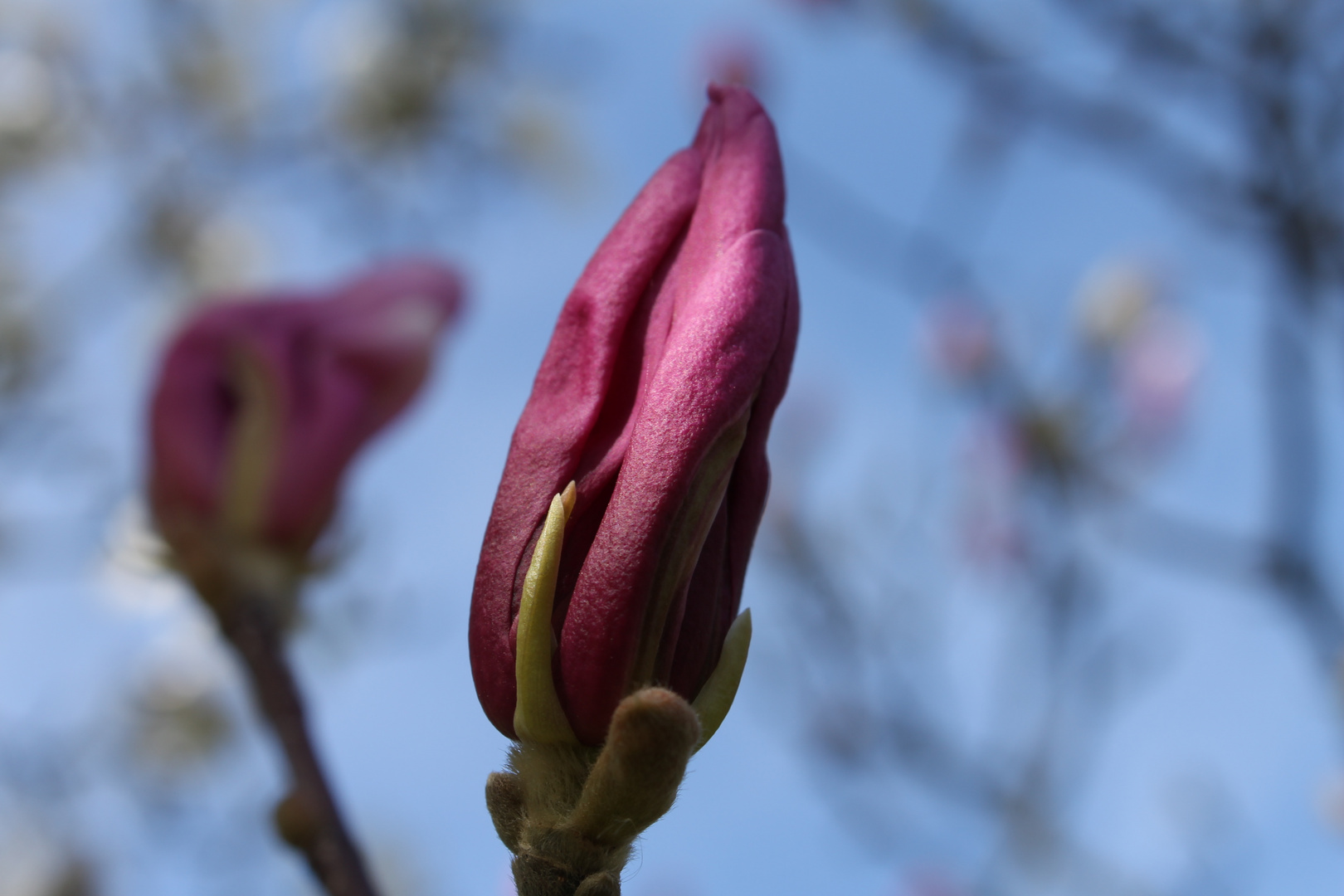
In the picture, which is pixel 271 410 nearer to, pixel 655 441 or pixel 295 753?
pixel 295 753

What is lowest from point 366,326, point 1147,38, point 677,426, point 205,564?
point 677,426

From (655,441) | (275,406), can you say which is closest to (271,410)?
(275,406)

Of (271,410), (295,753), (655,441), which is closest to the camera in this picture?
(655,441)

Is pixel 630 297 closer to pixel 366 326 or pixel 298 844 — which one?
pixel 298 844

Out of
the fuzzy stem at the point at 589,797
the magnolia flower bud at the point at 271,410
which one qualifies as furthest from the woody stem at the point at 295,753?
the fuzzy stem at the point at 589,797

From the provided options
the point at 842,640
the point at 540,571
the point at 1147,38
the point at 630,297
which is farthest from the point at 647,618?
the point at 842,640

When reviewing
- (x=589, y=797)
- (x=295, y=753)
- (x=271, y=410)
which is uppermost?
(x=271, y=410)

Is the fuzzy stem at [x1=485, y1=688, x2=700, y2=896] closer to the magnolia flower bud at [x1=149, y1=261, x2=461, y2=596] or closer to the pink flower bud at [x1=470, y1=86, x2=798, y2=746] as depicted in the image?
the pink flower bud at [x1=470, y1=86, x2=798, y2=746]
